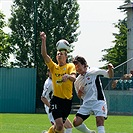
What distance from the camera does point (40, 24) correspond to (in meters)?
45.8

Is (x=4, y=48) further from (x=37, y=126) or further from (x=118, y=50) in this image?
(x=37, y=126)

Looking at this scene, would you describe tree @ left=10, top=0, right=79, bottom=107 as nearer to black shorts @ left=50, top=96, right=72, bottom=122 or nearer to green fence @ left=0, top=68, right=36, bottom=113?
green fence @ left=0, top=68, right=36, bottom=113

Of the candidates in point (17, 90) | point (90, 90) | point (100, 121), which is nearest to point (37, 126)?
point (90, 90)

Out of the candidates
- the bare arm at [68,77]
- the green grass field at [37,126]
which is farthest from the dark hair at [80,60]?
the green grass field at [37,126]

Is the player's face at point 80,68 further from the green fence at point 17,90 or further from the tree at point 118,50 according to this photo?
the tree at point 118,50

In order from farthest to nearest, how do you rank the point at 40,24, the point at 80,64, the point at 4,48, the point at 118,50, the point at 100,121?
the point at 118,50
the point at 4,48
the point at 40,24
the point at 80,64
the point at 100,121

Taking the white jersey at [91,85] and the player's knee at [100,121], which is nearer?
the player's knee at [100,121]

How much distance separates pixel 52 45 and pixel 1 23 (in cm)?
692

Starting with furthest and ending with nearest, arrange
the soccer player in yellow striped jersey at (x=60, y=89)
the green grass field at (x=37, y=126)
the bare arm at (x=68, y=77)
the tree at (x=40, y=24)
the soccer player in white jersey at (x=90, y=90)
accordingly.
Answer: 1. the tree at (x=40, y=24)
2. the green grass field at (x=37, y=126)
3. the soccer player in white jersey at (x=90, y=90)
4. the soccer player in yellow striped jersey at (x=60, y=89)
5. the bare arm at (x=68, y=77)

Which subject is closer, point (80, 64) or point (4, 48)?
point (80, 64)

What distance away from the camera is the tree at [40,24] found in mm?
45469

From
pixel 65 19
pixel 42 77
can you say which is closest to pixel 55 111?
pixel 42 77

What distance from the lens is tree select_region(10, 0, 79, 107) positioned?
45.5 metres

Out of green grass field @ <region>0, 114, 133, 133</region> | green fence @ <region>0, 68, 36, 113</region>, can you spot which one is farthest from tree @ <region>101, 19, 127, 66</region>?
green grass field @ <region>0, 114, 133, 133</region>
